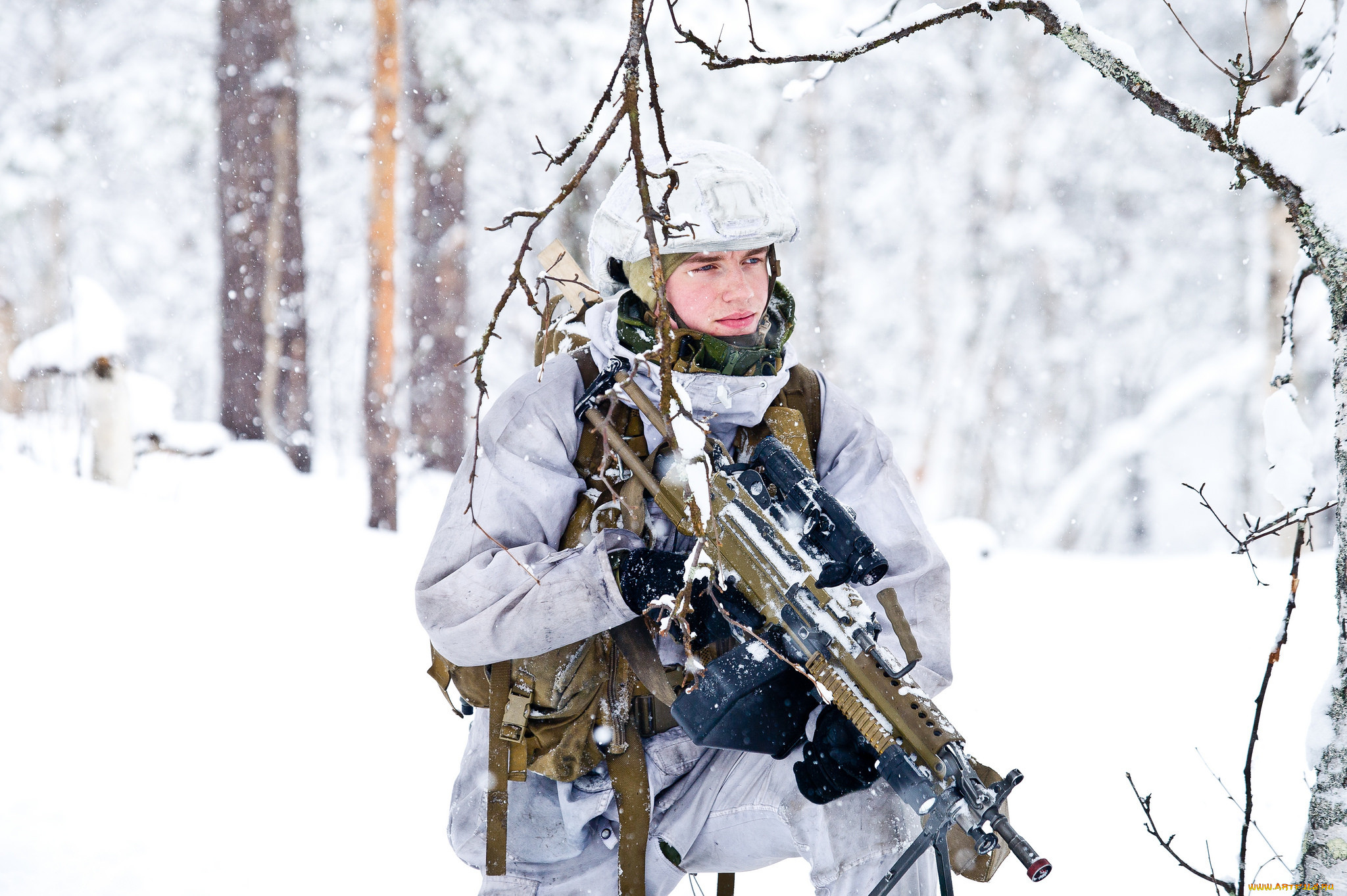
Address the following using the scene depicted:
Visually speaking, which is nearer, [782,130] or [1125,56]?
[1125,56]

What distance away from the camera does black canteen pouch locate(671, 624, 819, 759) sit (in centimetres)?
191

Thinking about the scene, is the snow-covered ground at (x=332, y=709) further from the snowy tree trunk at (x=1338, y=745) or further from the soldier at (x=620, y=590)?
the snowy tree trunk at (x=1338, y=745)

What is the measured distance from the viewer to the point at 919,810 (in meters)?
1.72

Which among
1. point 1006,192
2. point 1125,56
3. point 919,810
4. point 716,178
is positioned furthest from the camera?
point 1006,192

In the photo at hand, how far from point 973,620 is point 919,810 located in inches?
167

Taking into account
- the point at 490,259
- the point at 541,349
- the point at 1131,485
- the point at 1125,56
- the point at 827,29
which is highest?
the point at 827,29

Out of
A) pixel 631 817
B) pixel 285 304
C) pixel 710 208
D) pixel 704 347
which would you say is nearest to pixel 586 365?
pixel 704 347

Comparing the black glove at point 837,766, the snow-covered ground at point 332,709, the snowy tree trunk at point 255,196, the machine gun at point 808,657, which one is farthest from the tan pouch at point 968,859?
the snowy tree trunk at point 255,196

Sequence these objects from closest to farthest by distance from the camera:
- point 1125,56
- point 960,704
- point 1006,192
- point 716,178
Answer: point 1125,56, point 716,178, point 960,704, point 1006,192

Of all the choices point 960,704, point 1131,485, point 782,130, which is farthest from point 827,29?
point 1131,485

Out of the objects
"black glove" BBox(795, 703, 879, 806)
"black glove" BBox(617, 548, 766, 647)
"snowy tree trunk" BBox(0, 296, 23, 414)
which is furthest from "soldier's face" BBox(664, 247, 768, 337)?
"snowy tree trunk" BBox(0, 296, 23, 414)

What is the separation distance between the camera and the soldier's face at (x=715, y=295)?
7.43ft

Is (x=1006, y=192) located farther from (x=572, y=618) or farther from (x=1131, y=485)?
(x=572, y=618)

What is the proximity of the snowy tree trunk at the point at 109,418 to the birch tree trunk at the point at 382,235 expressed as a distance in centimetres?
153
